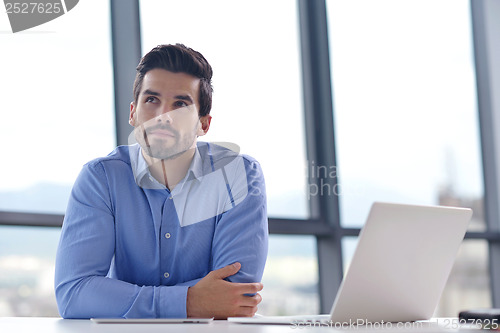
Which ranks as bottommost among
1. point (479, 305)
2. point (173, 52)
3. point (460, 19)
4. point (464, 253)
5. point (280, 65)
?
point (479, 305)

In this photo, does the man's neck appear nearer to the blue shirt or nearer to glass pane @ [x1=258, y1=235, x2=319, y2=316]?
the blue shirt

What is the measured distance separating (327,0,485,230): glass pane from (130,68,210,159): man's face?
5.55 feet

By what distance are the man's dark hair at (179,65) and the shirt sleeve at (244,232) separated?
1.19ft

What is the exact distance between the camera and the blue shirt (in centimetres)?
158

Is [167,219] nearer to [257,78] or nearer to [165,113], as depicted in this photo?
[165,113]

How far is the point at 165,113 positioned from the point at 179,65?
0.19 metres

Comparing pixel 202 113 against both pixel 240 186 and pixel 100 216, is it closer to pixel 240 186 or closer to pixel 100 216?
pixel 240 186

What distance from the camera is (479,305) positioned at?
12.7ft

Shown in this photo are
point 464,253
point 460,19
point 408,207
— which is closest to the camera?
point 408,207

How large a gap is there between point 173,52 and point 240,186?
→ 538 mm

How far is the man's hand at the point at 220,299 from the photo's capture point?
142cm

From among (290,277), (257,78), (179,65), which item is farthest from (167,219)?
(257,78)

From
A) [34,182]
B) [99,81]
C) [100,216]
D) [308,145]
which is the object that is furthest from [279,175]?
[100,216]

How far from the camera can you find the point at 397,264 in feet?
3.55
